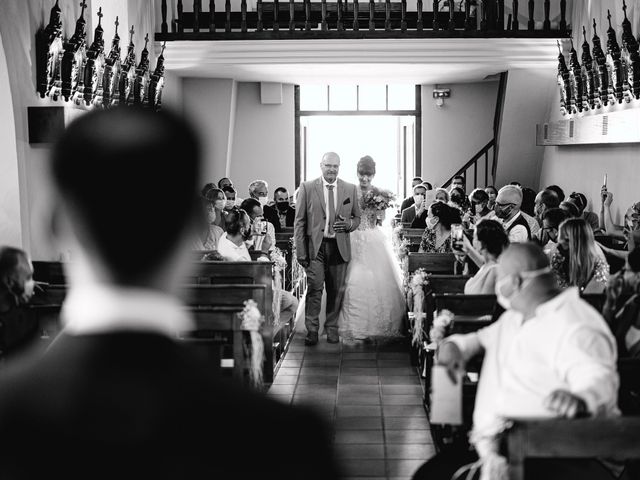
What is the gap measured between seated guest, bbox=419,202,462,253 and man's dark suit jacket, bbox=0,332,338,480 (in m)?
7.42

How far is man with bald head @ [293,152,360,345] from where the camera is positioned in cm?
852

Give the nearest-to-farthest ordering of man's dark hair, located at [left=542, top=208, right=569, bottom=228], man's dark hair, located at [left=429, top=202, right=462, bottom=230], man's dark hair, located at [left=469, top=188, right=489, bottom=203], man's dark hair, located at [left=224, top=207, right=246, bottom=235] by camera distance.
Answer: man's dark hair, located at [left=542, top=208, right=569, bottom=228]
man's dark hair, located at [left=224, top=207, right=246, bottom=235]
man's dark hair, located at [left=429, top=202, right=462, bottom=230]
man's dark hair, located at [left=469, top=188, right=489, bottom=203]

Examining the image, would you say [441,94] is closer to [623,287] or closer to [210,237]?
[210,237]

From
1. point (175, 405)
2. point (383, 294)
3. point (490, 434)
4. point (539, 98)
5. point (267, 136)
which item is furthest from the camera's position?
point (267, 136)

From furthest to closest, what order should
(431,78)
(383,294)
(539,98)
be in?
(431,78) < (539,98) < (383,294)

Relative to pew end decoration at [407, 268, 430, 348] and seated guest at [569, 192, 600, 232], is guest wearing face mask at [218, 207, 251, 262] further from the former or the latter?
seated guest at [569, 192, 600, 232]

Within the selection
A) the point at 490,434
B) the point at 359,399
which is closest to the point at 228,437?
the point at 490,434

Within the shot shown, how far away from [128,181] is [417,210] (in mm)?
11665

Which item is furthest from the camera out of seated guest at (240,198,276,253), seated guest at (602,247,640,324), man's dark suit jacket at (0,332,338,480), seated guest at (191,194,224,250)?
seated guest at (240,198,276,253)

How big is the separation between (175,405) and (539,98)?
14.5 metres

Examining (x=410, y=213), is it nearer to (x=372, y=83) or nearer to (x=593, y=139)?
(x=593, y=139)

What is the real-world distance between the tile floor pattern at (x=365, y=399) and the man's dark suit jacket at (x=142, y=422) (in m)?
3.60

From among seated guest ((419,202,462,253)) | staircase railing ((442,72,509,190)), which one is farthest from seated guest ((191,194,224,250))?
staircase railing ((442,72,509,190))

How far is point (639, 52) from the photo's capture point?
31.9ft
